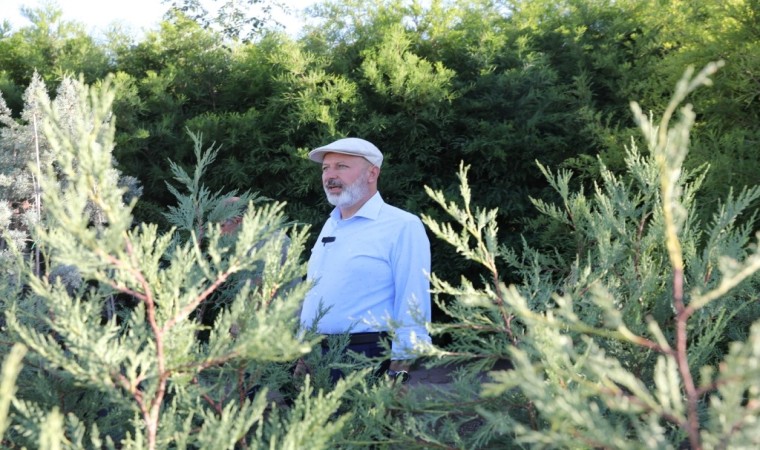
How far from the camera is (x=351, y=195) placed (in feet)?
13.2

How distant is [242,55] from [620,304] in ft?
21.4

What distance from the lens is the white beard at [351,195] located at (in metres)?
4.02

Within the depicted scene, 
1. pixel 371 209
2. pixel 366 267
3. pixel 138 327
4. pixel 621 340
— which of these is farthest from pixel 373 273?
pixel 138 327

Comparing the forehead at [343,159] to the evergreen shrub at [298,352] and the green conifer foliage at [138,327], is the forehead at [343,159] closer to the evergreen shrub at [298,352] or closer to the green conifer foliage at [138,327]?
the evergreen shrub at [298,352]

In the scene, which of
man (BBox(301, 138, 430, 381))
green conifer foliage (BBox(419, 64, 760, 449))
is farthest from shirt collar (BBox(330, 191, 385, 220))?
green conifer foliage (BBox(419, 64, 760, 449))

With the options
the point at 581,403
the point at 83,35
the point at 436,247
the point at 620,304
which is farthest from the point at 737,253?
the point at 83,35

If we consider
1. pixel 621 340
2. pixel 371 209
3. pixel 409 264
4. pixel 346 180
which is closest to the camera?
pixel 621 340

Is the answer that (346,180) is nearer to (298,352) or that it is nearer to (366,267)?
(366,267)

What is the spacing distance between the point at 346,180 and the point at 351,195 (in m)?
0.09

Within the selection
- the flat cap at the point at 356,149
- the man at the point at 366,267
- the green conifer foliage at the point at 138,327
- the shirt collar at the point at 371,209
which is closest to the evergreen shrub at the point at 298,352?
the green conifer foliage at the point at 138,327

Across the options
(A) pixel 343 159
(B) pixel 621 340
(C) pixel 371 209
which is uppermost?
(A) pixel 343 159

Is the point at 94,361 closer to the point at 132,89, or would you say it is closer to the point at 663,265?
the point at 663,265

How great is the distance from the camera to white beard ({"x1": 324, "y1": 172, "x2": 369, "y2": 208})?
4023mm

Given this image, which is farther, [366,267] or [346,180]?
[346,180]
